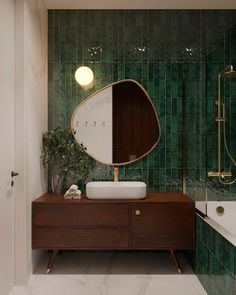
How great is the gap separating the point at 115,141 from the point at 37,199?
38.5 inches

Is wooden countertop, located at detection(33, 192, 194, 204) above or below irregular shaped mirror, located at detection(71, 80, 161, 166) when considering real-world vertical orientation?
below

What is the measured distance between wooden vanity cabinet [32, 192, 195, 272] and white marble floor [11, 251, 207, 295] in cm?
27

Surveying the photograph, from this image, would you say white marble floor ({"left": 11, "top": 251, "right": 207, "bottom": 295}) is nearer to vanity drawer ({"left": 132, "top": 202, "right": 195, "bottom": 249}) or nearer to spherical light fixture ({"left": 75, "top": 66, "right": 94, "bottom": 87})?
vanity drawer ({"left": 132, "top": 202, "right": 195, "bottom": 249})

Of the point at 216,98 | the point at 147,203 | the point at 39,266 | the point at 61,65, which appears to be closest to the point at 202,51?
the point at 216,98

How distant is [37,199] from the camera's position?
3090 mm

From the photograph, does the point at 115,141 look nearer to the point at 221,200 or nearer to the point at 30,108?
the point at 30,108

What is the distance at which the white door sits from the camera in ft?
8.16

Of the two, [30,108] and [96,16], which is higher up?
[96,16]

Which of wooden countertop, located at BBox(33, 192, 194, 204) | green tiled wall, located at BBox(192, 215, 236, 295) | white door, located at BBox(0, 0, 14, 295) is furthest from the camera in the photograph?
wooden countertop, located at BBox(33, 192, 194, 204)

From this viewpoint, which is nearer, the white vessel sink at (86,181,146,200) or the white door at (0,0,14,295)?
the white door at (0,0,14,295)

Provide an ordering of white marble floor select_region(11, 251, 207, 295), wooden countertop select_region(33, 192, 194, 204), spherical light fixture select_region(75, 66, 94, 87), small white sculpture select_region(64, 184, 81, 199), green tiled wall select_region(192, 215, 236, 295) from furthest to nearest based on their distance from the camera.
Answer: spherical light fixture select_region(75, 66, 94, 87), small white sculpture select_region(64, 184, 81, 199), wooden countertop select_region(33, 192, 194, 204), white marble floor select_region(11, 251, 207, 295), green tiled wall select_region(192, 215, 236, 295)

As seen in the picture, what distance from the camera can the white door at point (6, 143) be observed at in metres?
2.49

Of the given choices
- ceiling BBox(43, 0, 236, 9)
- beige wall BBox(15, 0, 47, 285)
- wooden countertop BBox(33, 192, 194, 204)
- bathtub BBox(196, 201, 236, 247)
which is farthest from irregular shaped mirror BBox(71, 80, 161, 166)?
bathtub BBox(196, 201, 236, 247)

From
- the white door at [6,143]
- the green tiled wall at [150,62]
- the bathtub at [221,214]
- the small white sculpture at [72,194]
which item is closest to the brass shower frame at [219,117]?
the bathtub at [221,214]
